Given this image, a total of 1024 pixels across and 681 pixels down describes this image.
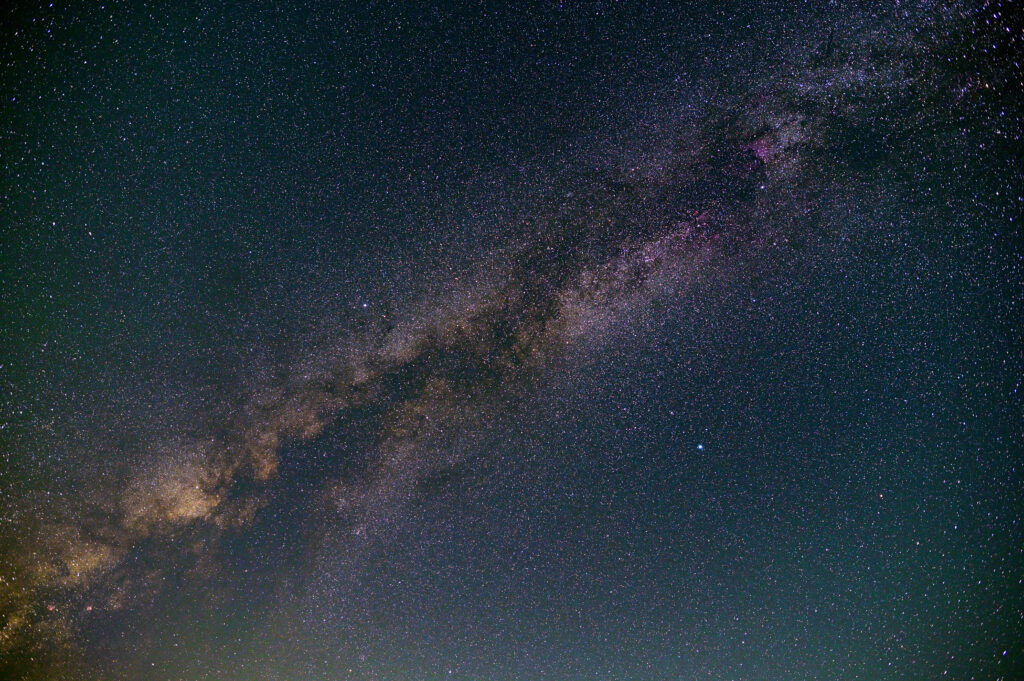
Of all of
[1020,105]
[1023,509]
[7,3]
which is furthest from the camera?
[1023,509]

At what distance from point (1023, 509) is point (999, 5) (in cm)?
357

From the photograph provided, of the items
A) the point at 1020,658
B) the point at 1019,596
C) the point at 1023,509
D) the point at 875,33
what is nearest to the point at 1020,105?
the point at 875,33

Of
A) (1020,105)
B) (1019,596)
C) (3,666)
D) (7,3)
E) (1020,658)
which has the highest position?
(7,3)

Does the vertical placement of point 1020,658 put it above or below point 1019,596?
below

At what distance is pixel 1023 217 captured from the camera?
2342mm

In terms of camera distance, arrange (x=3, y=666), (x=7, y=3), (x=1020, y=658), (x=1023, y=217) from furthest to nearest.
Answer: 1. (x=1020, y=658)
2. (x=3, y=666)
3. (x=1023, y=217)
4. (x=7, y=3)

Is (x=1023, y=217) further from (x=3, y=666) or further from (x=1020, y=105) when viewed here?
(x=3, y=666)

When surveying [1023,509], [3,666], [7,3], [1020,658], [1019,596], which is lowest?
[1020,658]

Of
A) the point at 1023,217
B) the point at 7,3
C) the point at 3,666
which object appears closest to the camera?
the point at 7,3

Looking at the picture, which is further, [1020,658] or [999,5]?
[1020,658]

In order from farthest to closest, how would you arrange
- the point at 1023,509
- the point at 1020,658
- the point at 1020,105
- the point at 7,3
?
the point at 1020,658 → the point at 1023,509 → the point at 1020,105 → the point at 7,3

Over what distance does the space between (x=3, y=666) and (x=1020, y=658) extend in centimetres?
941

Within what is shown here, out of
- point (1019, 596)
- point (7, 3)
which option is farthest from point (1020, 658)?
point (7, 3)

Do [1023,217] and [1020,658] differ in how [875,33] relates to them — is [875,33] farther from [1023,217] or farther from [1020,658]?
[1020,658]
